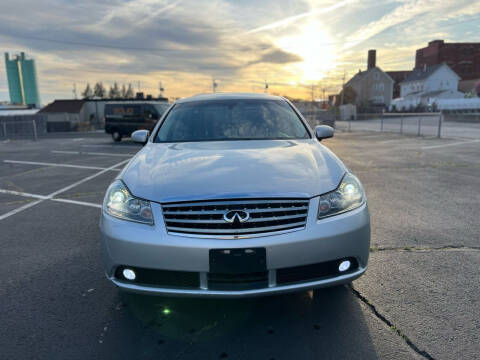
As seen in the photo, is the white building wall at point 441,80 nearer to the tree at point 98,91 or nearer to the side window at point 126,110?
the side window at point 126,110

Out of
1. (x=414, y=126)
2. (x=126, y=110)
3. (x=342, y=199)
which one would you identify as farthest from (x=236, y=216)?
(x=414, y=126)

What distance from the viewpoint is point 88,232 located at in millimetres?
4020

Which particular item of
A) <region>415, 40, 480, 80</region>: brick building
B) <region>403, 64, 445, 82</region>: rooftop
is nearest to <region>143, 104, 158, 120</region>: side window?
<region>403, 64, 445, 82</region>: rooftop

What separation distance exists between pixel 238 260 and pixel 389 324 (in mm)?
1187

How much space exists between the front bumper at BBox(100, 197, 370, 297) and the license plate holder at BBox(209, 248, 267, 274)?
0.03 metres

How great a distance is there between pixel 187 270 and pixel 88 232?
261 cm

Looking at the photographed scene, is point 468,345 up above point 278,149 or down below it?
below

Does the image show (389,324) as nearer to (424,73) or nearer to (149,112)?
(149,112)

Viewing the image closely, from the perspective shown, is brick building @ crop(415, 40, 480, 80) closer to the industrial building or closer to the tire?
the tire

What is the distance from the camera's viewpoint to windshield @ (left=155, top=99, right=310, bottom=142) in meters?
3.32

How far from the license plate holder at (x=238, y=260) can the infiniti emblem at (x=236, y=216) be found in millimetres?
176

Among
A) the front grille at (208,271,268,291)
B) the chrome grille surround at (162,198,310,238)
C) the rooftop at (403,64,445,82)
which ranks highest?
the rooftop at (403,64,445,82)

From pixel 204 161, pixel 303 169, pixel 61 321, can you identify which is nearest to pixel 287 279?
pixel 303 169

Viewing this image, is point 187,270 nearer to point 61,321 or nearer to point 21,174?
point 61,321
